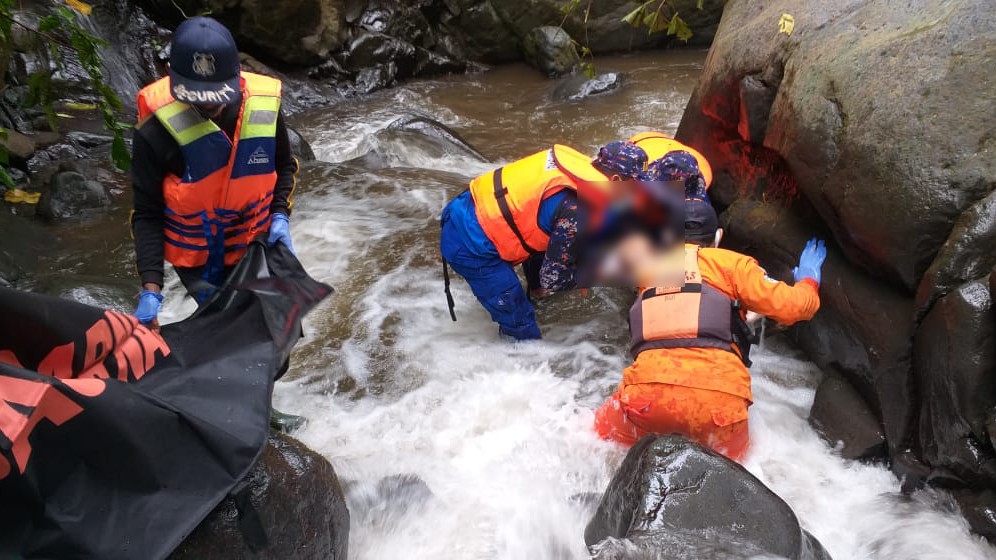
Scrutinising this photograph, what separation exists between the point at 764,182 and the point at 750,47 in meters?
0.90

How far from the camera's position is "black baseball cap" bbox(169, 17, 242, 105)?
7.76 ft

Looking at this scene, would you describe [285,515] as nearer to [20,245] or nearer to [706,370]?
[706,370]

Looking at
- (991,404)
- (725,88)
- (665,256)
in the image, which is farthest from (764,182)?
(991,404)

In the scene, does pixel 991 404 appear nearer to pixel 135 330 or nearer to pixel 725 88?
pixel 725 88

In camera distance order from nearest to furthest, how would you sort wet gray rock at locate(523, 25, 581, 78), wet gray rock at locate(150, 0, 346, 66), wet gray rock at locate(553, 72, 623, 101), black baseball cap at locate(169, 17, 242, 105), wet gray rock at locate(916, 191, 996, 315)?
1. black baseball cap at locate(169, 17, 242, 105)
2. wet gray rock at locate(916, 191, 996, 315)
3. wet gray rock at locate(150, 0, 346, 66)
4. wet gray rock at locate(553, 72, 623, 101)
5. wet gray rock at locate(523, 25, 581, 78)

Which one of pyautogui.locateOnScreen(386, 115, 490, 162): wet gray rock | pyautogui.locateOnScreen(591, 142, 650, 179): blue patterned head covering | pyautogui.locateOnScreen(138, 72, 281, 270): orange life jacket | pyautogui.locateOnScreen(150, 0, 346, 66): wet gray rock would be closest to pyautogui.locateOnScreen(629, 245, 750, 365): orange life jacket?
pyautogui.locateOnScreen(591, 142, 650, 179): blue patterned head covering

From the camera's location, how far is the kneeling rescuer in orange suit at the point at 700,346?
3.09 m

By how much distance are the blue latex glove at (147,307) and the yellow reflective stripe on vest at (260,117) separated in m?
0.75

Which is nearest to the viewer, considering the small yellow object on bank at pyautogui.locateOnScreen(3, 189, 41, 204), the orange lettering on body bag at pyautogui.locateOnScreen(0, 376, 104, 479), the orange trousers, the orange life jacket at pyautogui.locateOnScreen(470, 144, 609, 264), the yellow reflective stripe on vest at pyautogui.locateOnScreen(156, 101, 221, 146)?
the orange lettering on body bag at pyautogui.locateOnScreen(0, 376, 104, 479)

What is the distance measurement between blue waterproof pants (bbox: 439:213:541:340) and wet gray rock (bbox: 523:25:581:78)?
7340 millimetres

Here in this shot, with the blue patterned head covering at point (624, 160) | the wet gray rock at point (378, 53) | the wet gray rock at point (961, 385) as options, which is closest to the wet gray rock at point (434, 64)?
the wet gray rock at point (378, 53)

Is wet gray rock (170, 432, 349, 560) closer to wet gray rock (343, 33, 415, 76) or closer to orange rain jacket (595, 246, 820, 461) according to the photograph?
orange rain jacket (595, 246, 820, 461)

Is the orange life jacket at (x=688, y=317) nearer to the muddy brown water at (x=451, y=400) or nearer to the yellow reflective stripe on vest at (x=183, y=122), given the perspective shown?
the muddy brown water at (x=451, y=400)

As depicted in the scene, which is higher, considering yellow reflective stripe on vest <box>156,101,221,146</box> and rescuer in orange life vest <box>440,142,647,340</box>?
yellow reflective stripe on vest <box>156,101,221,146</box>
